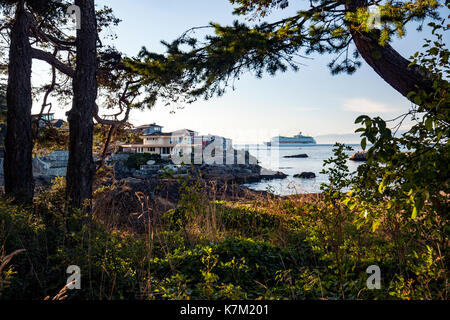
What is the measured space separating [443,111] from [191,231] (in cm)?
325

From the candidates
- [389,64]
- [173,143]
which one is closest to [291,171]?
[173,143]

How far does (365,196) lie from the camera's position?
2.46 metres

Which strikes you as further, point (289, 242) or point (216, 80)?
point (216, 80)

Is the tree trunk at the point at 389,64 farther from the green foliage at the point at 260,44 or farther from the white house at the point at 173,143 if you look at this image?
the white house at the point at 173,143

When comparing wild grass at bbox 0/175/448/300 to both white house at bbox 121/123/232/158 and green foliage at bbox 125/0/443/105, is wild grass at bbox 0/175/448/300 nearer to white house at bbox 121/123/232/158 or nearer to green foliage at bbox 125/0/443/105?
green foliage at bbox 125/0/443/105

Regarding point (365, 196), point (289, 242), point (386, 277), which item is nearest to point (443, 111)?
point (365, 196)

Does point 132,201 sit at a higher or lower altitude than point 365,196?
lower

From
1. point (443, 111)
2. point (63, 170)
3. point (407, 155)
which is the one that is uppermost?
point (443, 111)

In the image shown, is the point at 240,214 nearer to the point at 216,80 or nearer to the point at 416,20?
the point at 216,80

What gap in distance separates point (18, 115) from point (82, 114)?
185 centimetres

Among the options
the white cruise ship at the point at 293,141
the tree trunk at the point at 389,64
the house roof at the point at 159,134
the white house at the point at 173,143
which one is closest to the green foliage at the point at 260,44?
the tree trunk at the point at 389,64

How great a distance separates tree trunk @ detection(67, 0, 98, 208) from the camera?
556 cm
